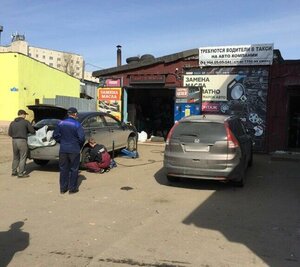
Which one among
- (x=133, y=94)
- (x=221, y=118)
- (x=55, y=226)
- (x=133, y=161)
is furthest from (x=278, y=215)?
(x=133, y=94)

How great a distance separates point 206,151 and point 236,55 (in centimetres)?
873

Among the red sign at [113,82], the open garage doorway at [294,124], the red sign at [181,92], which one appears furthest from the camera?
the red sign at [113,82]

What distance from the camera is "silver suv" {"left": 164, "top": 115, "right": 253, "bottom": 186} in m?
9.23

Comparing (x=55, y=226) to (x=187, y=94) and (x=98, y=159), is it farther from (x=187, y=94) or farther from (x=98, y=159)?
(x=187, y=94)

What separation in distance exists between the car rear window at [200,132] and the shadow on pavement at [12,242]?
13.9 ft

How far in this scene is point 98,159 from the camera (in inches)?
457

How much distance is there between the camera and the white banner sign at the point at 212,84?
1752 centimetres

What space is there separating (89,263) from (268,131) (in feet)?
43.0

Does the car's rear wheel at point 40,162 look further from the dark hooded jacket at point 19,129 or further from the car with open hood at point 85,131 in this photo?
the dark hooded jacket at point 19,129

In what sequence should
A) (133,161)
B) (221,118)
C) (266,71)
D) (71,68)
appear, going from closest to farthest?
(221,118) → (133,161) → (266,71) → (71,68)

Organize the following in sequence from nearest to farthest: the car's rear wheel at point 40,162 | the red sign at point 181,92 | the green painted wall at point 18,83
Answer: the car's rear wheel at point 40,162, the red sign at point 181,92, the green painted wall at point 18,83

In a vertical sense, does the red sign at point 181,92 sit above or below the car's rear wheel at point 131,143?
above

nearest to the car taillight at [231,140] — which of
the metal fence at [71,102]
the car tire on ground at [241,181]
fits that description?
the car tire on ground at [241,181]

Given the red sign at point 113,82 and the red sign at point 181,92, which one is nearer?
the red sign at point 181,92
